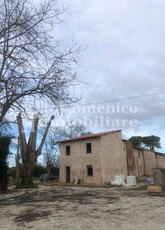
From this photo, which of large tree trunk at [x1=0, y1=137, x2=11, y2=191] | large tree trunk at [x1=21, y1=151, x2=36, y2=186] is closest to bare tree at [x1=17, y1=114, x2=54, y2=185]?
large tree trunk at [x1=21, y1=151, x2=36, y2=186]

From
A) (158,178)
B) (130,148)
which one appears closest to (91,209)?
(158,178)

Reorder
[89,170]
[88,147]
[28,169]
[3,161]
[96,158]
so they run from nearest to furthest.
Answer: [3,161]
[28,169]
[96,158]
[89,170]
[88,147]

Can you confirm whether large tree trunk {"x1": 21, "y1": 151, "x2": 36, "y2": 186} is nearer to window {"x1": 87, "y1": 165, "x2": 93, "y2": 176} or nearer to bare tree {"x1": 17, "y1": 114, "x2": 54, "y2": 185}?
bare tree {"x1": 17, "y1": 114, "x2": 54, "y2": 185}

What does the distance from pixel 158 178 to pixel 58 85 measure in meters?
11.5

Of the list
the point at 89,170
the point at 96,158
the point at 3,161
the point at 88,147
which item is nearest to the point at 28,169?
the point at 3,161

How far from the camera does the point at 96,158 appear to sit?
33.3 m

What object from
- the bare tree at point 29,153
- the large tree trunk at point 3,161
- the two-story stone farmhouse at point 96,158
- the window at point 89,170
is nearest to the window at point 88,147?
the two-story stone farmhouse at point 96,158

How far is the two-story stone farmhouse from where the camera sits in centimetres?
3294

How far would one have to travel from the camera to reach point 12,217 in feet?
31.0

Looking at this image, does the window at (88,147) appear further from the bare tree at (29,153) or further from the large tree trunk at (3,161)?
the large tree trunk at (3,161)

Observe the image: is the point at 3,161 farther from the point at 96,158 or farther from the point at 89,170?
the point at 89,170

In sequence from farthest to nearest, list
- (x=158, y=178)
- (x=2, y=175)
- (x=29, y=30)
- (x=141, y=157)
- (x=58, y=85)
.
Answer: (x=141, y=157)
(x=2, y=175)
(x=158, y=178)
(x=58, y=85)
(x=29, y=30)

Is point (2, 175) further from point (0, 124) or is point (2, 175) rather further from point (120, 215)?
point (120, 215)

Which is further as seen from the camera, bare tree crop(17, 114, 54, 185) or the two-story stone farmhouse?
the two-story stone farmhouse
